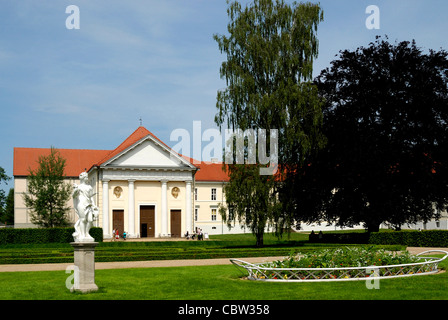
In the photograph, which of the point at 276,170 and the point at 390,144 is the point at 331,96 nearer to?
the point at 390,144

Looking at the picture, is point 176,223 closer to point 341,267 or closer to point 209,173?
point 209,173

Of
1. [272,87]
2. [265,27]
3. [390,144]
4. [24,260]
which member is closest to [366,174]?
[390,144]

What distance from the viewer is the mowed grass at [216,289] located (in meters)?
11.8

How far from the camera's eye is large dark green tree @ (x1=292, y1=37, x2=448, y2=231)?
36188 millimetres

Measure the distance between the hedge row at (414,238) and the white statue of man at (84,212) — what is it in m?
27.0

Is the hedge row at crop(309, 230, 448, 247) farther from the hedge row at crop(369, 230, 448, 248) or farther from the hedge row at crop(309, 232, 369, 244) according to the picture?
the hedge row at crop(309, 232, 369, 244)

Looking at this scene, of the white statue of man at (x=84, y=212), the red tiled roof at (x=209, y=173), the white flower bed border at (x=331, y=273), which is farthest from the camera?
the red tiled roof at (x=209, y=173)

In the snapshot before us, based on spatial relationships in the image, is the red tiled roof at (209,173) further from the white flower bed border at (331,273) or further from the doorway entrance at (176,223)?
the white flower bed border at (331,273)

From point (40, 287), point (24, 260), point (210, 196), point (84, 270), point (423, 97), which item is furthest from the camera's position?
point (210, 196)

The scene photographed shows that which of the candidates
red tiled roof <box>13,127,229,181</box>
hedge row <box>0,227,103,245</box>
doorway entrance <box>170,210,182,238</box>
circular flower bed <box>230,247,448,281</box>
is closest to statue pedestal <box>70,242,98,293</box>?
circular flower bed <box>230,247,448,281</box>

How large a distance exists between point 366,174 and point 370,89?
6327mm

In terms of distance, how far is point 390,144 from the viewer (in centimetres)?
3691

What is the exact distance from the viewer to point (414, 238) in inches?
1421

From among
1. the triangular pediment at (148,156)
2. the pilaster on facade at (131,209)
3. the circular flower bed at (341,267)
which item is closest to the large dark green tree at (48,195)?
the triangular pediment at (148,156)
